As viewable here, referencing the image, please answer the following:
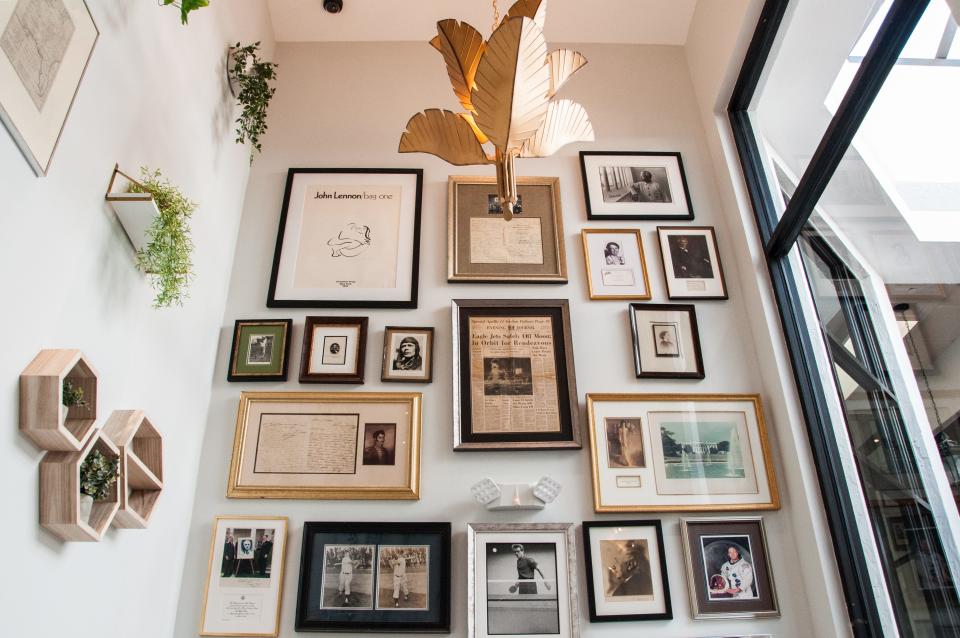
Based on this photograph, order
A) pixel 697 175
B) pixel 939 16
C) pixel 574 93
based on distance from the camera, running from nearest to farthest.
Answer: pixel 939 16
pixel 697 175
pixel 574 93

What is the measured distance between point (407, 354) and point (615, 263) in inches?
39.4

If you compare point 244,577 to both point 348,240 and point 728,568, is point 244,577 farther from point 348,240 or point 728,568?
point 728,568

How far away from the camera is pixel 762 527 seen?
2654 millimetres

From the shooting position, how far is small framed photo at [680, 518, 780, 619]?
8.27ft

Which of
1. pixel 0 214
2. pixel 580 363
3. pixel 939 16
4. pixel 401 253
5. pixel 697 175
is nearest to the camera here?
pixel 0 214

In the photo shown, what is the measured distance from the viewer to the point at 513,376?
2.89m

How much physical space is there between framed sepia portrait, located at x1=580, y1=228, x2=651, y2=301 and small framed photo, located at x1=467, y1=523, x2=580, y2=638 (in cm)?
104

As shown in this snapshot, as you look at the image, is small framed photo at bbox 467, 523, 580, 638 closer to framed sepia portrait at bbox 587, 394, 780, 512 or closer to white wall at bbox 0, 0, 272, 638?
framed sepia portrait at bbox 587, 394, 780, 512

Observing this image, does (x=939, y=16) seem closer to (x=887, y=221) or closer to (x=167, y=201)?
(x=887, y=221)

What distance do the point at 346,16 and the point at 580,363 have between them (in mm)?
2204

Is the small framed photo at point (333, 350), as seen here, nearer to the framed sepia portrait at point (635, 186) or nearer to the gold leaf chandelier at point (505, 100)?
the gold leaf chandelier at point (505, 100)

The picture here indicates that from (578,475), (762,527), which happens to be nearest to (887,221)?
(762,527)

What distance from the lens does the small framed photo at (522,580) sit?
2465mm

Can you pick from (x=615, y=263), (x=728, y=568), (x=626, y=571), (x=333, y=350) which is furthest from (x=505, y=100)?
(x=728, y=568)
